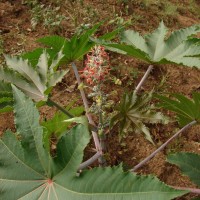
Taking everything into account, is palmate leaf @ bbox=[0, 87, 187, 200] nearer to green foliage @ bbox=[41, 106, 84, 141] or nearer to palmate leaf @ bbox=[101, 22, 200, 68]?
palmate leaf @ bbox=[101, 22, 200, 68]

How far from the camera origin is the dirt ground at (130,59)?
278cm

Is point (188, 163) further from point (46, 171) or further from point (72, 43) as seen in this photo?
point (72, 43)

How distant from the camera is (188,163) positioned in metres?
1.81

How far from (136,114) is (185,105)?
0.31 metres

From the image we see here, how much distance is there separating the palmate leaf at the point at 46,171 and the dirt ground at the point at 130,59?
87 centimetres

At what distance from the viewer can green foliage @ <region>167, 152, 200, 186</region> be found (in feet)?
5.88

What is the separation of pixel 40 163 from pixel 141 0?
3.24 meters

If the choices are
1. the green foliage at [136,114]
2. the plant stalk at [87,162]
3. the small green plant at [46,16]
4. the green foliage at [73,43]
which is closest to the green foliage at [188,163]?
the green foliage at [136,114]

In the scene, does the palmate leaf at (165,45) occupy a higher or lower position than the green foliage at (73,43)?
lower

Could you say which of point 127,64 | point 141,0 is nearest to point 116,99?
point 127,64

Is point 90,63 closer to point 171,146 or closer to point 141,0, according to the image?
point 171,146

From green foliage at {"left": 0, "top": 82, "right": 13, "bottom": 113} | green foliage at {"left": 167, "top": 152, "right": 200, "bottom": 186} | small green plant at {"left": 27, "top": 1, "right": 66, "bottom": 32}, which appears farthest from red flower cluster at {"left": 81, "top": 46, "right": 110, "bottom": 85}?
small green plant at {"left": 27, "top": 1, "right": 66, "bottom": 32}

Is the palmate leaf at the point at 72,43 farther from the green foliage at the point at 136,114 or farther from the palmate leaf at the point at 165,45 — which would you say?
the green foliage at the point at 136,114

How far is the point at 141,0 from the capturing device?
14.0ft
